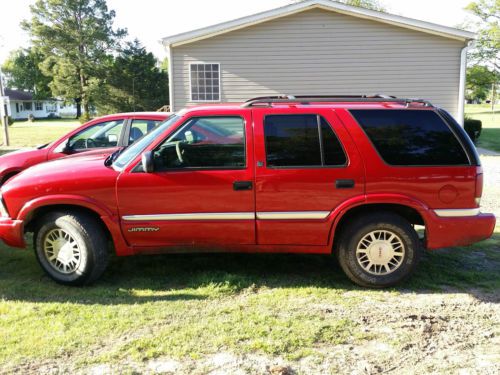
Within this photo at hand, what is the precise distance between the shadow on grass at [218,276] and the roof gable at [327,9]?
10.5 m

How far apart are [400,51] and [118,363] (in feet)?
45.9

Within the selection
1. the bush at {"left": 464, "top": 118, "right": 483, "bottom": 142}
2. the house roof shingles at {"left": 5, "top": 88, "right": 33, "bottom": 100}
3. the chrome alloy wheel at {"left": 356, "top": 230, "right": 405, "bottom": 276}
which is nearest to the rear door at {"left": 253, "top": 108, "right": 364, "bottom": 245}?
the chrome alloy wheel at {"left": 356, "top": 230, "right": 405, "bottom": 276}

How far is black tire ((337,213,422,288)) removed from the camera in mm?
4242

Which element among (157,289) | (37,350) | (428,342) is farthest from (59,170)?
(428,342)

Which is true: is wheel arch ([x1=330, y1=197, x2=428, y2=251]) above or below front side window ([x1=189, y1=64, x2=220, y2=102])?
below

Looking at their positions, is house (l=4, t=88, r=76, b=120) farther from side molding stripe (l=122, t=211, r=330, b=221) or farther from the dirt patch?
the dirt patch

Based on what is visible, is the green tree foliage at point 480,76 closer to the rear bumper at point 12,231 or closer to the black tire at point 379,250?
the black tire at point 379,250

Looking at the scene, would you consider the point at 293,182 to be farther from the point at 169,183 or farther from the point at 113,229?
the point at 113,229

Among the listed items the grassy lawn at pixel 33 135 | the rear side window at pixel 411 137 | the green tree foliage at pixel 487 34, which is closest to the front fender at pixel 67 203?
the rear side window at pixel 411 137

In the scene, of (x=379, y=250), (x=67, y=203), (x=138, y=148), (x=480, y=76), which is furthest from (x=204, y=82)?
(x=480, y=76)

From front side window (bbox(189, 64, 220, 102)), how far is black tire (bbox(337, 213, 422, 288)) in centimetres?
1168

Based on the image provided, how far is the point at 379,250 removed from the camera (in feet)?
14.1

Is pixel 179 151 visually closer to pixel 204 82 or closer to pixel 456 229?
pixel 456 229

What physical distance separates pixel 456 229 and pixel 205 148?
243cm
